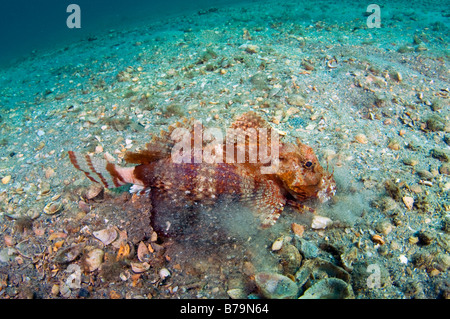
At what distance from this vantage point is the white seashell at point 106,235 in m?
3.41

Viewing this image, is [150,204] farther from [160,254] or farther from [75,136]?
[75,136]

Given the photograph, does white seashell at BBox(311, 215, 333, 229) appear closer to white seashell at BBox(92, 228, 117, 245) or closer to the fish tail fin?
the fish tail fin

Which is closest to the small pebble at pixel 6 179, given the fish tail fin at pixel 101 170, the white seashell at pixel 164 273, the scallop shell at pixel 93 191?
the scallop shell at pixel 93 191

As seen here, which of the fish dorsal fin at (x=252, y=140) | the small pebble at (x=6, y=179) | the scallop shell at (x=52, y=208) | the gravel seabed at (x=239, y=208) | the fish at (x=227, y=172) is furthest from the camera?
the small pebble at (x=6, y=179)

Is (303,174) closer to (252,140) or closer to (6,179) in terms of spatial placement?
(252,140)

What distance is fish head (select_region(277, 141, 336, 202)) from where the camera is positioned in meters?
3.41

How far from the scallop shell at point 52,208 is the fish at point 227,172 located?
34.8 inches

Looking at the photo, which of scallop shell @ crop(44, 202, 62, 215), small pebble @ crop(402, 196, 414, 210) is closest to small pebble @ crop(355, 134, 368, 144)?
small pebble @ crop(402, 196, 414, 210)

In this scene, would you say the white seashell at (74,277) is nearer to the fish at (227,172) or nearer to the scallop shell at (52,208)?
the scallop shell at (52,208)

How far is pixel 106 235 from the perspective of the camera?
346 centimetres

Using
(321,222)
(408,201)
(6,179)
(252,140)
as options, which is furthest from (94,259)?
(408,201)

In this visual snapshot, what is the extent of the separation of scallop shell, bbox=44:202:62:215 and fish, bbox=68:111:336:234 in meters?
0.89

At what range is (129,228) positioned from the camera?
3.57 meters

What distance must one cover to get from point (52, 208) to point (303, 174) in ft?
13.0
